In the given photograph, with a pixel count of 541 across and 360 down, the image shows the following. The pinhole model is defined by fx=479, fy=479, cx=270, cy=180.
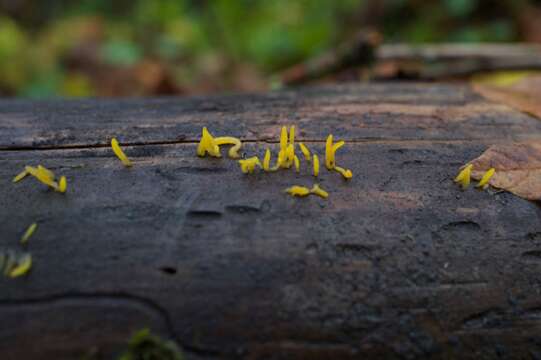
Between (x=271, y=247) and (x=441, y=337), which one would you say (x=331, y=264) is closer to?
(x=271, y=247)

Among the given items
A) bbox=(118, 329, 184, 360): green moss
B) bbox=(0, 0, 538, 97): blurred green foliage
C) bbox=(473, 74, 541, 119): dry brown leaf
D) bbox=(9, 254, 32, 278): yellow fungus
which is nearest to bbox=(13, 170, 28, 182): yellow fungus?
Answer: bbox=(9, 254, 32, 278): yellow fungus

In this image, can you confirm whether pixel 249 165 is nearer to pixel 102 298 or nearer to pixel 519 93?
pixel 102 298

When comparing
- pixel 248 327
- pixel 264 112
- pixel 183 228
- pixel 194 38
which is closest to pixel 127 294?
pixel 183 228

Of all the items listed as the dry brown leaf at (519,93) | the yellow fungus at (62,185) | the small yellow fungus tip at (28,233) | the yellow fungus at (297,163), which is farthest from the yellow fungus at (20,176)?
the dry brown leaf at (519,93)

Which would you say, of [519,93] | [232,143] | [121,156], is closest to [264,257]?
[232,143]

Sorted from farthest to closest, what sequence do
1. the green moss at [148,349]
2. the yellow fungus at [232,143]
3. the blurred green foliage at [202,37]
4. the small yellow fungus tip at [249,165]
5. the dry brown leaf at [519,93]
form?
1. the blurred green foliage at [202,37]
2. the dry brown leaf at [519,93]
3. the yellow fungus at [232,143]
4. the small yellow fungus tip at [249,165]
5. the green moss at [148,349]

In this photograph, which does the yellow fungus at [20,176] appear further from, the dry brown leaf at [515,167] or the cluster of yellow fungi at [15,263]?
the dry brown leaf at [515,167]
